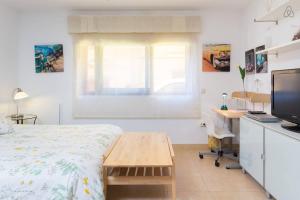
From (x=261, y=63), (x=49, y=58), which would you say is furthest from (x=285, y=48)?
(x=49, y=58)

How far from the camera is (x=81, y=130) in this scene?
129 inches

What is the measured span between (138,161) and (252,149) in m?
1.44

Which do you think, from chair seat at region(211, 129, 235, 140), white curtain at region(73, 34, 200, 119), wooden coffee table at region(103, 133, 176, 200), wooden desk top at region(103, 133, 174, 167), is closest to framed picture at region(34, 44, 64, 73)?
white curtain at region(73, 34, 200, 119)

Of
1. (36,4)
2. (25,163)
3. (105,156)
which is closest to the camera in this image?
(25,163)

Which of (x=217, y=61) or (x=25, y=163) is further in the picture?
Answer: (x=217, y=61)

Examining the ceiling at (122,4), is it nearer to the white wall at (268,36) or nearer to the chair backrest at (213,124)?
the white wall at (268,36)

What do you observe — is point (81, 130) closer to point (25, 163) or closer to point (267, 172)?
point (25, 163)

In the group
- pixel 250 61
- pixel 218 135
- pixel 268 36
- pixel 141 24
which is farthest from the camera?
pixel 141 24

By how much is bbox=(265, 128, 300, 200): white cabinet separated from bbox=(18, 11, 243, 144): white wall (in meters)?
2.20

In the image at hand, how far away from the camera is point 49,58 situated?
488cm

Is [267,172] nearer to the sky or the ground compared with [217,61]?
nearer to the ground

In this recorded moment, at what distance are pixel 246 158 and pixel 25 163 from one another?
2.51m

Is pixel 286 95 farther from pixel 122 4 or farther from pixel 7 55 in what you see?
pixel 7 55

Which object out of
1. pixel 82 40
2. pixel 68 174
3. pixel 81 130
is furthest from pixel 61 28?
pixel 68 174
